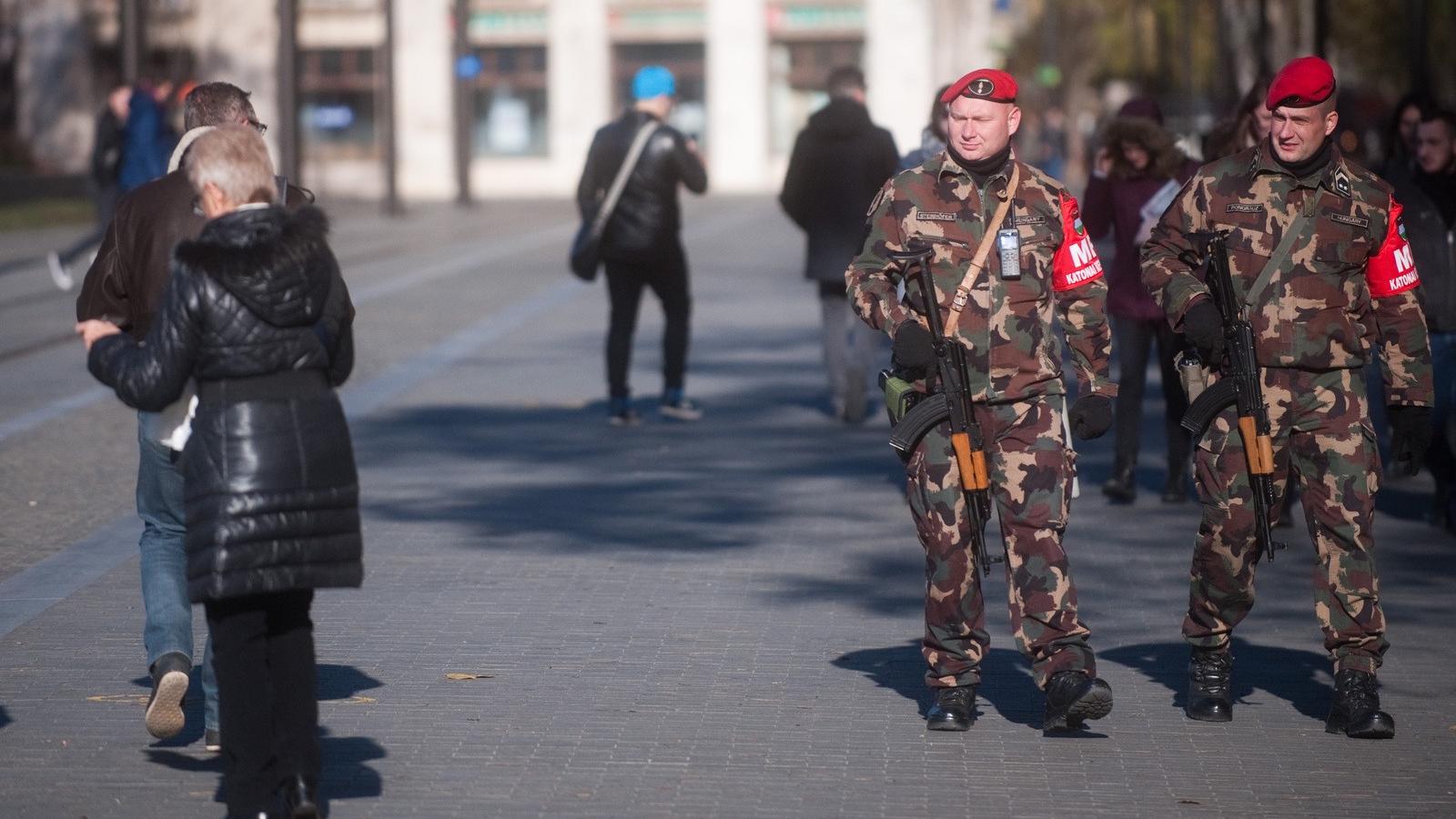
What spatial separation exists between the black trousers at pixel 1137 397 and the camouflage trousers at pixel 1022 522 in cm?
383

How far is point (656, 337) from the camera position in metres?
16.8

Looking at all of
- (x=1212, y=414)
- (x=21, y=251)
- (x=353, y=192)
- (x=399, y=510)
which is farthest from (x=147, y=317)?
(x=353, y=192)

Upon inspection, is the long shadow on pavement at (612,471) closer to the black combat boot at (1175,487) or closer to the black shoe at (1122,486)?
the black shoe at (1122,486)

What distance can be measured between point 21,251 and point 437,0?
28912mm

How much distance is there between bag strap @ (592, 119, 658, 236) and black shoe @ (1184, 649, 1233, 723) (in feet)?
20.3

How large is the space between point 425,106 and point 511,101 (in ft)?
7.31

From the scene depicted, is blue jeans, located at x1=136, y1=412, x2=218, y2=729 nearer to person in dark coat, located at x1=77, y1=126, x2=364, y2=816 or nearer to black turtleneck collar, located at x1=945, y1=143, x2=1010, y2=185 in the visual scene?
person in dark coat, located at x1=77, y1=126, x2=364, y2=816

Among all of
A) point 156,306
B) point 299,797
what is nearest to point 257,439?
point 299,797

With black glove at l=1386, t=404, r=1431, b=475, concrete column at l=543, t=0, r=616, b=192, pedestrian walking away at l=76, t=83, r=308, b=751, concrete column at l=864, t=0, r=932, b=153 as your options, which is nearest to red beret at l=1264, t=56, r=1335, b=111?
black glove at l=1386, t=404, r=1431, b=475

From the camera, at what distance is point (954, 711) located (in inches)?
228

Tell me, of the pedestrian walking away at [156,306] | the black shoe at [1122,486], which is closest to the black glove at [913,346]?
the pedestrian walking away at [156,306]

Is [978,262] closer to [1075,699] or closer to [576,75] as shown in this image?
[1075,699]

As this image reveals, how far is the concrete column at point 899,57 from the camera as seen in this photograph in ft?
178

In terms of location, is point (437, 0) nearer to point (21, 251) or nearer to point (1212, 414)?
point (21, 251)
